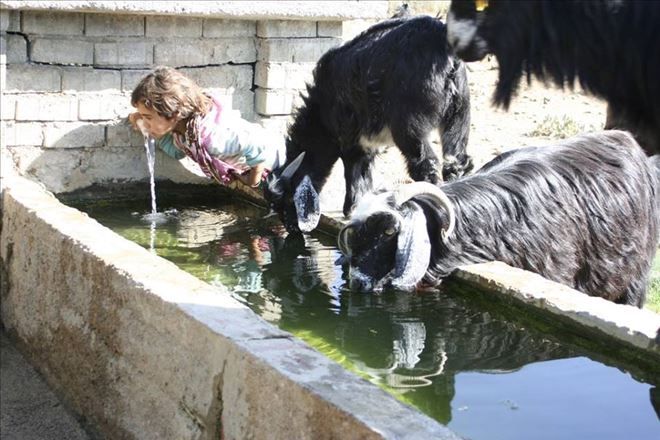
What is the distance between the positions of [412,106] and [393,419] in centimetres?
315

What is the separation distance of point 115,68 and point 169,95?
0.74 metres

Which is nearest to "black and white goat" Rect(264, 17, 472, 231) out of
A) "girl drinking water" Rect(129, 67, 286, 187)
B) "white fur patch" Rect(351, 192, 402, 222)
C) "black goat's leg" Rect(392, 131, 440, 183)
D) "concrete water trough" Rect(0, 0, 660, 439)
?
"black goat's leg" Rect(392, 131, 440, 183)

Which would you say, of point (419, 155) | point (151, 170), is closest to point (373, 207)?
point (419, 155)

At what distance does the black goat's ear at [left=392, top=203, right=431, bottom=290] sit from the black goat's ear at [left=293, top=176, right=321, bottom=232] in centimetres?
133

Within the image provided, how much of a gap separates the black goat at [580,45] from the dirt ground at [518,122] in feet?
17.2

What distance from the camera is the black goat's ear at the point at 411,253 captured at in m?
5.19

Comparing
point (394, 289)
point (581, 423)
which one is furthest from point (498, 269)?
point (581, 423)

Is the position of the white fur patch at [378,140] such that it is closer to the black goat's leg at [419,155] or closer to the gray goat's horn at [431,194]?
the black goat's leg at [419,155]

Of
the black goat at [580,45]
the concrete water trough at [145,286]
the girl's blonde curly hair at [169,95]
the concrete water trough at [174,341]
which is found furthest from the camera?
the girl's blonde curly hair at [169,95]

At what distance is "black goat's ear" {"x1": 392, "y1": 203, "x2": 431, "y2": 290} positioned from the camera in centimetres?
519

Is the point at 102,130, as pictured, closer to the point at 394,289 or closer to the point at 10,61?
the point at 10,61

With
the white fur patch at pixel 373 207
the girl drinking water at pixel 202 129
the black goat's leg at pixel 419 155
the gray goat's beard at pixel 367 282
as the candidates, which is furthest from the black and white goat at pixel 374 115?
the gray goat's beard at pixel 367 282

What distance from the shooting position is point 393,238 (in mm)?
5262

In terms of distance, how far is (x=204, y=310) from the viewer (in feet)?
13.5
